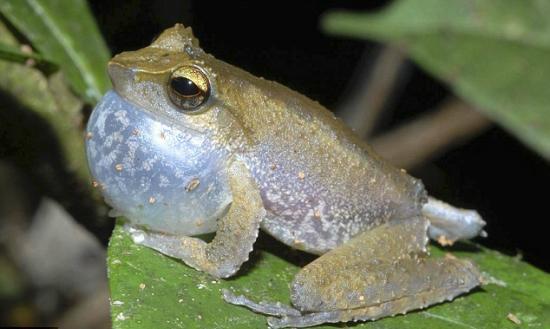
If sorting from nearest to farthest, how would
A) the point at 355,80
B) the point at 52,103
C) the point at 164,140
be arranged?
the point at 164,140, the point at 52,103, the point at 355,80

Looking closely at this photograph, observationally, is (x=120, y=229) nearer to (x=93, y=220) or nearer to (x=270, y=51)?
(x=93, y=220)

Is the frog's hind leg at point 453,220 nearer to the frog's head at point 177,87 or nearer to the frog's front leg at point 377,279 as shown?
the frog's front leg at point 377,279

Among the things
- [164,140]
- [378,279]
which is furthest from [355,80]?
[164,140]

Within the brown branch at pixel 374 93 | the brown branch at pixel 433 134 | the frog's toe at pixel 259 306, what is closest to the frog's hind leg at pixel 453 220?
the frog's toe at pixel 259 306

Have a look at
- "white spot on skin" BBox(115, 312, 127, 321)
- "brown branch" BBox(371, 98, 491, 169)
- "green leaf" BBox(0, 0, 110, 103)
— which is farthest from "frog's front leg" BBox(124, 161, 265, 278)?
"brown branch" BBox(371, 98, 491, 169)

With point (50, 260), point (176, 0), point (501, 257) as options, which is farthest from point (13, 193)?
point (501, 257)

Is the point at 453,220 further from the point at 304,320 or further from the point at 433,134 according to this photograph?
the point at 433,134

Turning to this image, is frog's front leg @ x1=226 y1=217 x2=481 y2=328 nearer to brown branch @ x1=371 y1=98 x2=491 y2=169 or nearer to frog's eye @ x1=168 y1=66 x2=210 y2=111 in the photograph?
frog's eye @ x1=168 y1=66 x2=210 y2=111
